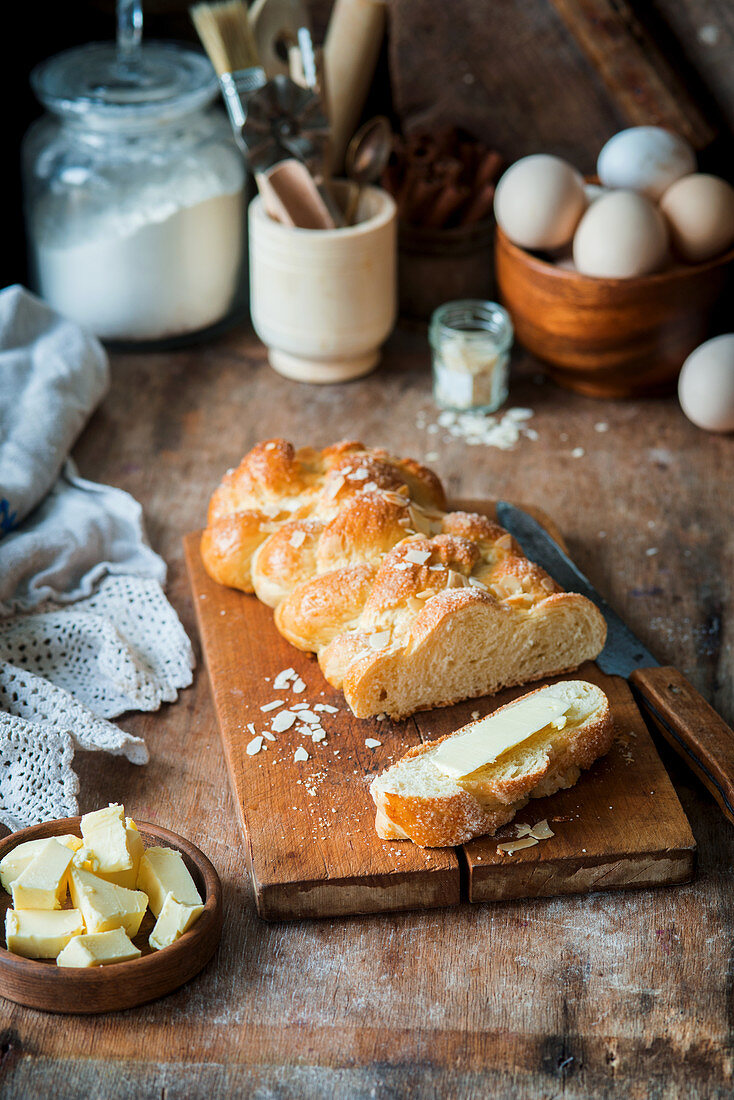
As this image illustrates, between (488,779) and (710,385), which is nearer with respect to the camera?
(488,779)

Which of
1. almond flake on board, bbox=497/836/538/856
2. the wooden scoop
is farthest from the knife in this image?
the wooden scoop

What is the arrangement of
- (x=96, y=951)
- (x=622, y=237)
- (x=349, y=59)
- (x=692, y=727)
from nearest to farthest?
(x=96, y=951)
(x=692, y=727)
(x=622, y=237)
(x=349, y=59)

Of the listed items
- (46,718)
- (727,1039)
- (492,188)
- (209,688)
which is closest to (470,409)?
(492,188)

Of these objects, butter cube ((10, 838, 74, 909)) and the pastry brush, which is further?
the pastry brush

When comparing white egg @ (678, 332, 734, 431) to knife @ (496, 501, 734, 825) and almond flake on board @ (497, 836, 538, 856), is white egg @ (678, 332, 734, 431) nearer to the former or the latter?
knife @ (496, 501, 734, 825)

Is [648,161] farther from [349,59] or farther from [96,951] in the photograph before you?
[96,951]

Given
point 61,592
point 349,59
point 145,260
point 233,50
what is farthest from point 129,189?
point 61,592

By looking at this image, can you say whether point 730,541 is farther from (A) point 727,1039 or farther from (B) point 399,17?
(B) point 399,17
